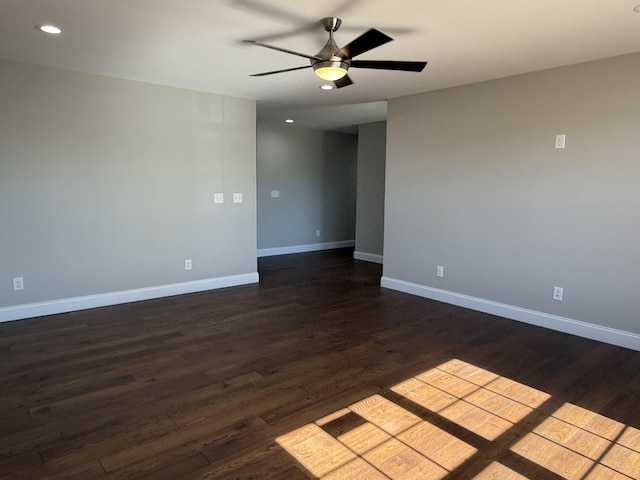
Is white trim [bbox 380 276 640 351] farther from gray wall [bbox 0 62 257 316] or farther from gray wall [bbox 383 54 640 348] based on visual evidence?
gray wall [bbox 0 62 257 316]

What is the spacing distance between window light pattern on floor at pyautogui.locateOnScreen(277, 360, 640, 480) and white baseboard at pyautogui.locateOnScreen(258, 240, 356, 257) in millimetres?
5295

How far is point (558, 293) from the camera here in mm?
3756

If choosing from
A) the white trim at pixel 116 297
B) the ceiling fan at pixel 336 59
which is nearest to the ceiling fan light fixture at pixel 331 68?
the ceiling fan at pixel 336 59

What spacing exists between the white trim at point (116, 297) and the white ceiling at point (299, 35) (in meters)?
2.27

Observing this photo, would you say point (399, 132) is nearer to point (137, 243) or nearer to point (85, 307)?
point (137, 243)

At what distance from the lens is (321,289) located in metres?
Result: 5.26

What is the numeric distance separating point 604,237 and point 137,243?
4.54 m

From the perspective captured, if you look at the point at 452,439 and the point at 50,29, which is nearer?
the point at 452,439

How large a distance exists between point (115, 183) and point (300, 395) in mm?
3122

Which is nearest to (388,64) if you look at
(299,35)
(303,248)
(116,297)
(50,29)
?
(299,35)

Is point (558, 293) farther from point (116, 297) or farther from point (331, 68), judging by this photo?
point (116, 297)

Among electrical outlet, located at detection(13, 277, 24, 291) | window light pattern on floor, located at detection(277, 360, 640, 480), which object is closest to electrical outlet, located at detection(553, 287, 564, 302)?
window light pattern on floor, located at detection(277, 360, 640, 480)

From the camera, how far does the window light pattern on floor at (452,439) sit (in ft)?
6.25

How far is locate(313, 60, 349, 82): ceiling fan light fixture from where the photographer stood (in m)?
2.62
